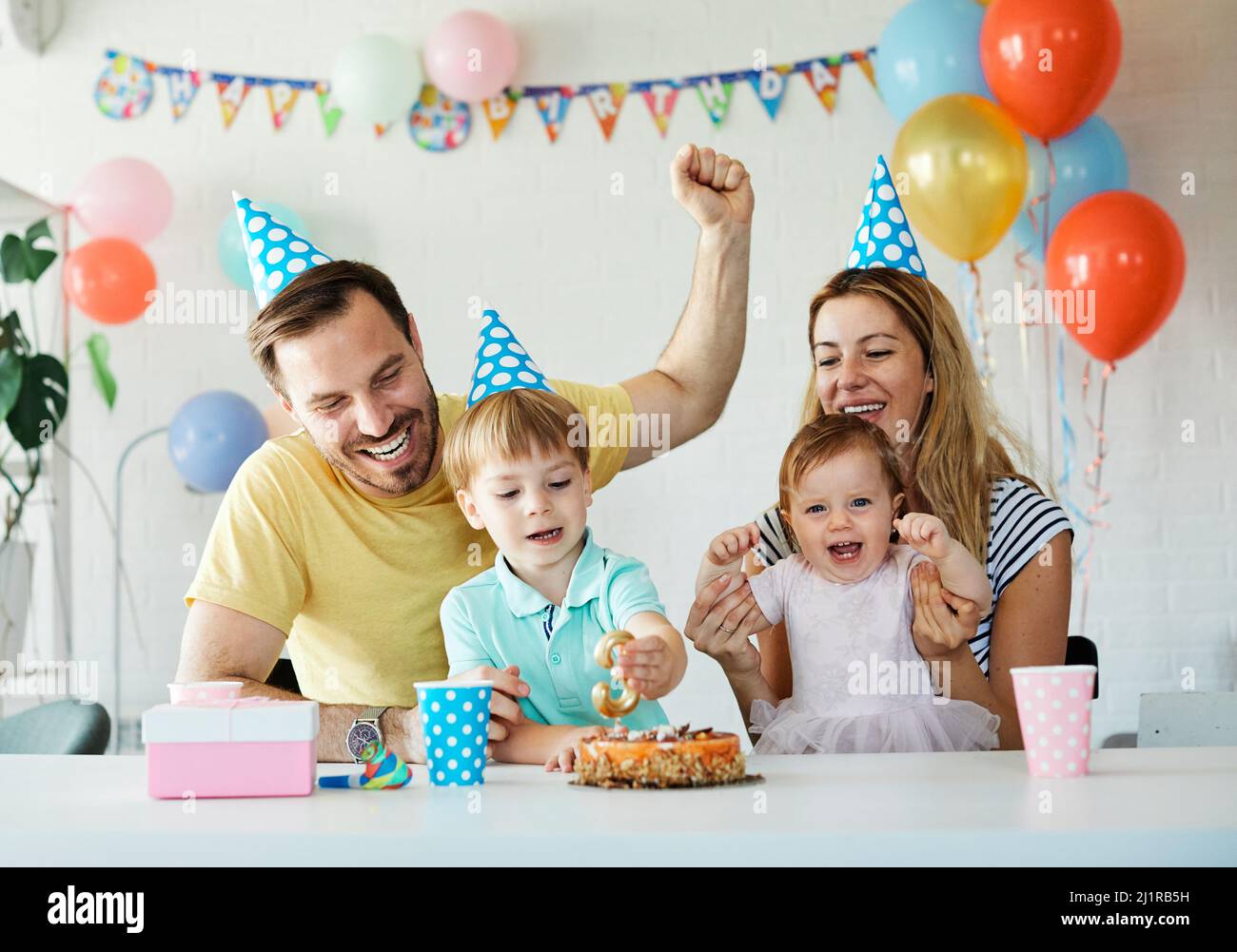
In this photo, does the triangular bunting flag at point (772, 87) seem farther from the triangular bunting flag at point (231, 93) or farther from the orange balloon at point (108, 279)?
the orange balloon at point (108, 279)

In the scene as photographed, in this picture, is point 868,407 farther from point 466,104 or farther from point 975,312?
point 466,104

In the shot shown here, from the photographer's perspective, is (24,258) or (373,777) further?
(24,258)

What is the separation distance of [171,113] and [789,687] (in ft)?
10.9

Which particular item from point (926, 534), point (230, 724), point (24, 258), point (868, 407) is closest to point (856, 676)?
point (926, 534)

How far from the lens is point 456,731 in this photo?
1.26 meters

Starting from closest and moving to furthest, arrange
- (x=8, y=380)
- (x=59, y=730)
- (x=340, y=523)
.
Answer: (x=340, y=523), (x=59, y=730), (x=8, y=380)

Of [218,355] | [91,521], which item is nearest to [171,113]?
[218,355]

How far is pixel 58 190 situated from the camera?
4.37 metres

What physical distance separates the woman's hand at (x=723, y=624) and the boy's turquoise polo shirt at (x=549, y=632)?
13 centimetres

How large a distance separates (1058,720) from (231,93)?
3876 mm

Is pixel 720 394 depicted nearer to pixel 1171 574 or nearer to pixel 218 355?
pixel 1171 574

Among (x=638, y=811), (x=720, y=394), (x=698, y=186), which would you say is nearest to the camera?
(x=638, y=811)

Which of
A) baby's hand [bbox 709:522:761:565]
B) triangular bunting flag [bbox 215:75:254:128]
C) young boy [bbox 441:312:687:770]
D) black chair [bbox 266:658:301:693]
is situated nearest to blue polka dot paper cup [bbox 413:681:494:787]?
young boy [bbox 441:312:687:770]

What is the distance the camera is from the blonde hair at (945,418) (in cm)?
195
